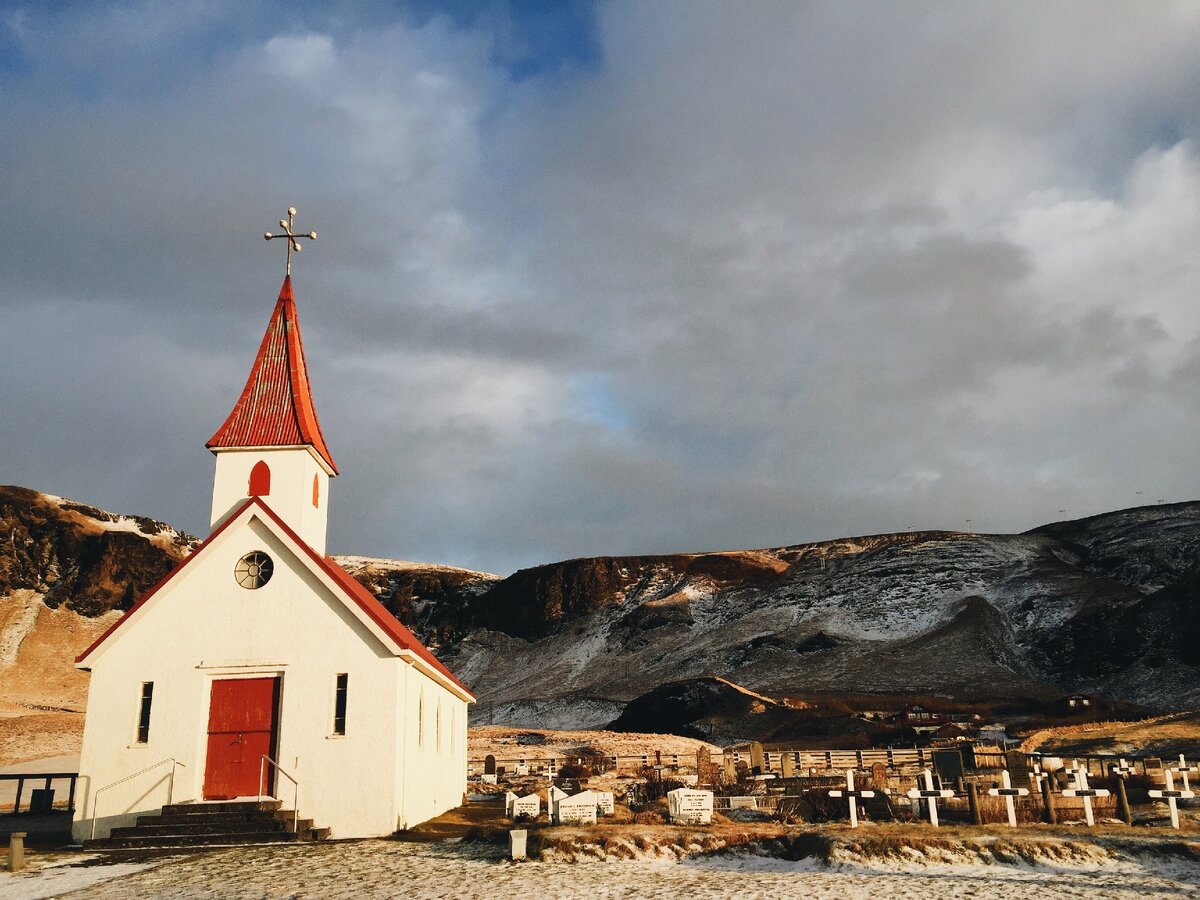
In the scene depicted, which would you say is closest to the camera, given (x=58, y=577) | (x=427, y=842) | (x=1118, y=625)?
(x=427, y=842)

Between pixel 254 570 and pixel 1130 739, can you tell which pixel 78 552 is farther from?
pixel 1130 739

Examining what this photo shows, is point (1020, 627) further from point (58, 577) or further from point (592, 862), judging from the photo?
point (58, 577)

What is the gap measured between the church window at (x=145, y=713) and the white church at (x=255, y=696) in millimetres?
32

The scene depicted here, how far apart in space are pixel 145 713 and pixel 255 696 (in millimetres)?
2430

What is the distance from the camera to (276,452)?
25.9 meters

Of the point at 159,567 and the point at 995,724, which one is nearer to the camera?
the point at 995,724

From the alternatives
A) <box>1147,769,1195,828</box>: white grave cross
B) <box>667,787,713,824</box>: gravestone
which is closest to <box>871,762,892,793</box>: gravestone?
<box>667,787,713,824</box>: gravestone

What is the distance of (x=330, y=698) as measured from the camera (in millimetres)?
21719

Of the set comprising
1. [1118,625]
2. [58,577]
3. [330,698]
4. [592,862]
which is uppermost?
[58,577]

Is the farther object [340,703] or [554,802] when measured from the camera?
[340,703]

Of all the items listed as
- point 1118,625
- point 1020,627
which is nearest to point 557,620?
point 1020,627

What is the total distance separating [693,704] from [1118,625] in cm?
3722

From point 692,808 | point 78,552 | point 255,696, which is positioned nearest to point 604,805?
point 692,808

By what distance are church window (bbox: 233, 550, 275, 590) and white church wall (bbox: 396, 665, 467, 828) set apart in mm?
3767
